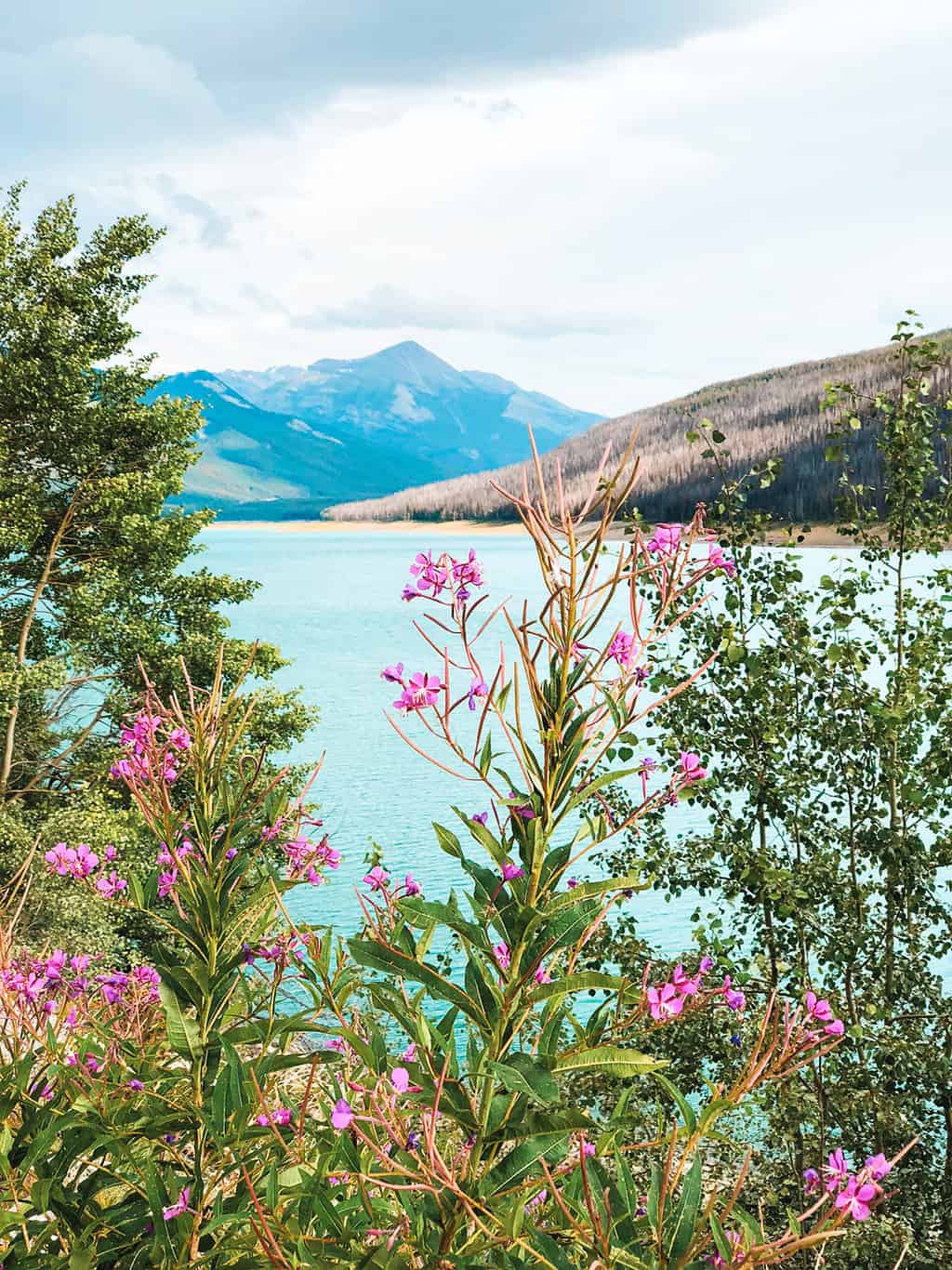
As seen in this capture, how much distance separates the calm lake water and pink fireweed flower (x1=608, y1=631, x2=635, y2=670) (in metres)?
0.71

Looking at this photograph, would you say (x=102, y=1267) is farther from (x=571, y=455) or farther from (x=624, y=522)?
(x=571, y=455)

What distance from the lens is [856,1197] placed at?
1.77 meters

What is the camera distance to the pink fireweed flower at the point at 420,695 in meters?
2.10

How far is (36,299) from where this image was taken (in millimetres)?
16266

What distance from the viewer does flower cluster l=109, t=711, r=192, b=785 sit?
2498mm

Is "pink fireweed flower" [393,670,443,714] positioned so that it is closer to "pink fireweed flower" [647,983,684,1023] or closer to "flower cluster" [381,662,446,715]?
"flower cluster" [381,662,446,715]

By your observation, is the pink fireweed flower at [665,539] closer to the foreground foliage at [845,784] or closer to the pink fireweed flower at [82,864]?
the pink fireweed flower at [82,864]

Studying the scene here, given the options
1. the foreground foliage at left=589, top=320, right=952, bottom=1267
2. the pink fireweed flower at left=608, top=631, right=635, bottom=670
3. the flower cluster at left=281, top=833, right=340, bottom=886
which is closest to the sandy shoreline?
the foreground foliage at left=589, top=320, right=952, bottom=1267

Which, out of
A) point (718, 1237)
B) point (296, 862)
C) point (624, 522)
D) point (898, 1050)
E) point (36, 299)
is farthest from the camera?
point (36, 299)

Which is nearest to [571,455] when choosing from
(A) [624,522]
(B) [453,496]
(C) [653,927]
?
(B) [453,496]

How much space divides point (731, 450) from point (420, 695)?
77297 mm

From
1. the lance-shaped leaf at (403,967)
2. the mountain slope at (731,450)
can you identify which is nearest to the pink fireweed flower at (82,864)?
Result: the lance-shaped leaf at (403,967)

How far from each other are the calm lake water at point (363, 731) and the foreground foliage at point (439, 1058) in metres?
0.88

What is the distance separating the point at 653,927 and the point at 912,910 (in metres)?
13.0
